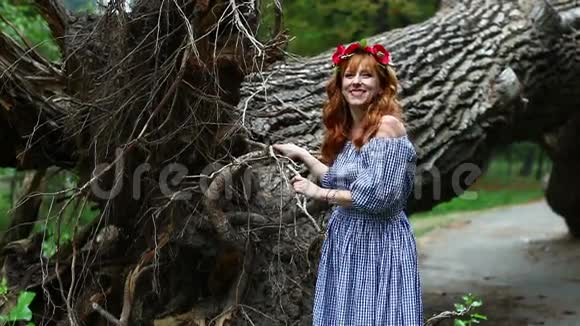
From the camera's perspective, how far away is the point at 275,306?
148 inches

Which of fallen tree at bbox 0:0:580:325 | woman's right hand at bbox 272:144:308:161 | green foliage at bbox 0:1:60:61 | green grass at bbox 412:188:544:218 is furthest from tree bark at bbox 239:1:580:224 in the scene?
green grass at bbox 412:188:544:218

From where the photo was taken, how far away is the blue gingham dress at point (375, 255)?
Answer: 9.71 feet

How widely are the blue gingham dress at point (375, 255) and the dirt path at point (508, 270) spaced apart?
3194 millimetres

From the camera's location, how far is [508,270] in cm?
838

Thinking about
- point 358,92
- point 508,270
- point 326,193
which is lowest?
point 508,270

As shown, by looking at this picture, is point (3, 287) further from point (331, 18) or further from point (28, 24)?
point (331, 18)

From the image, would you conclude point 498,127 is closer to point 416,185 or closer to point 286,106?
point 416,185

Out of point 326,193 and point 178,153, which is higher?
point 178,153

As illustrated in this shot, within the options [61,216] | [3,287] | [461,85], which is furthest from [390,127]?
[461,85]

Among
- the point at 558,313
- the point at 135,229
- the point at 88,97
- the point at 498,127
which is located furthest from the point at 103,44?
the point at 558,313

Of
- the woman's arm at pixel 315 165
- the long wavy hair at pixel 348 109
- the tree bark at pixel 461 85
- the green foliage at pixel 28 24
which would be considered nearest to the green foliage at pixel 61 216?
the tree bark at pixel 461 85

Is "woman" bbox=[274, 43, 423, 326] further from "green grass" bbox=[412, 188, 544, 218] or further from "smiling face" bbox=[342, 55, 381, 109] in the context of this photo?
"green grass" bbox=[412, 188, 544, 218]

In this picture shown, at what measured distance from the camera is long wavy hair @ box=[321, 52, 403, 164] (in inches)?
119

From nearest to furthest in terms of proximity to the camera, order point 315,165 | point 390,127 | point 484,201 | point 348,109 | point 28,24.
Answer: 1. point 390,127
2. point 348,109
3. point 315,165
4. point 28,24
5. point 484,201
